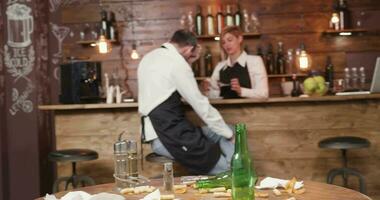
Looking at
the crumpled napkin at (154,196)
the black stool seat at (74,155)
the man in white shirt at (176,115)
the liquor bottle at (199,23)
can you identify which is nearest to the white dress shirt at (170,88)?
the man in white shirt at (176,115)

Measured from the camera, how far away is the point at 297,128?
3.92 m

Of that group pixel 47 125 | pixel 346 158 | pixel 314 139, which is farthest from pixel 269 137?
pixel 47 125

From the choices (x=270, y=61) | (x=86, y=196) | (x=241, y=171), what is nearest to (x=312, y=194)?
(x=241, y=171)

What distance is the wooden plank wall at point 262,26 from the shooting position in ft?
19.7

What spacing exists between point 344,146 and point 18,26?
11.1ft

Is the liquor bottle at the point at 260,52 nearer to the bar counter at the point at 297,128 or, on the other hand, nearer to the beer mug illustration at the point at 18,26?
the bar counter at the point at 297,128

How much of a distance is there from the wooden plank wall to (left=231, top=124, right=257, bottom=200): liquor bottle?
4.31 meters

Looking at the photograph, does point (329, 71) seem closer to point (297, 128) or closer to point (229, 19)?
point (229, 19)

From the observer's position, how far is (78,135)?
4.06 m

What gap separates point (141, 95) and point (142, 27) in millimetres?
2683

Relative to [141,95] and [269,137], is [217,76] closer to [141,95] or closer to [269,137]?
[269,137]

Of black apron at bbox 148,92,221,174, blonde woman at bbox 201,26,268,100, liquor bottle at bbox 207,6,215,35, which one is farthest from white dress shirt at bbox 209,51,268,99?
liquor bottle at bbox 207,6,215,35

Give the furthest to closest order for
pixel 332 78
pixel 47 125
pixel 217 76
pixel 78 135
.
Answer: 1. pixel 332 78
2. pixel 47 125
3. pixel 217 76
4. pixel 78 135

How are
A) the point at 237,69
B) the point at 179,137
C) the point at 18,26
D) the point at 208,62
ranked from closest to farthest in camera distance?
the point at 179,137, the point at 237,69, the point at 18,26, the point at 208,62
